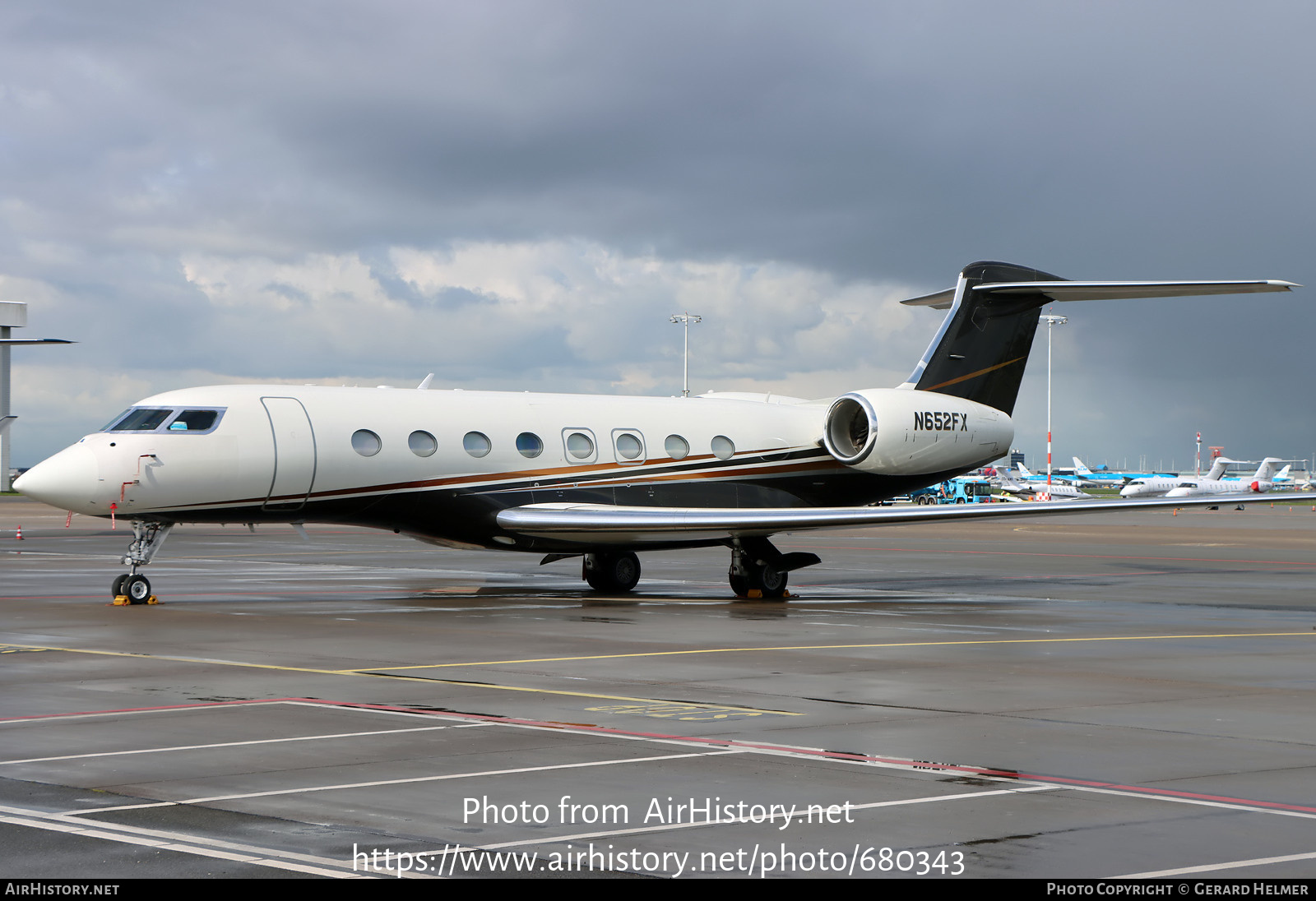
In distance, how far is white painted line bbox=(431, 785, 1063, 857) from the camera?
276 inches

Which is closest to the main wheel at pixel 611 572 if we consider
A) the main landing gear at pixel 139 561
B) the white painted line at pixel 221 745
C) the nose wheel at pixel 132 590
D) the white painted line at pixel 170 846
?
the main landing gear at pixel 139 561

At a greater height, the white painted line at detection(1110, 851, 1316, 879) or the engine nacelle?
the engine nacelle

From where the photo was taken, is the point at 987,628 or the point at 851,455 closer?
the point at 987,628

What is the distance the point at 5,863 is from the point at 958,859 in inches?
176

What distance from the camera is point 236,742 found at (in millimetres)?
9875

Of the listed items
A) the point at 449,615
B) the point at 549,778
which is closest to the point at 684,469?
the point at 449,615

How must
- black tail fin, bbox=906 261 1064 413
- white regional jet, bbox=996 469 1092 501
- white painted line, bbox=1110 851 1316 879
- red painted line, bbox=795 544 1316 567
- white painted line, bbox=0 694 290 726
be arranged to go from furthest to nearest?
white regional jet, bbox=996 469 1092 501, red painted line, bbox=795 544 1316 567, black tail fin, bbox=906 261 1064 413, white painted line, bbox=0 694 290 726, white painted line, bbox=1110 851 1316 879

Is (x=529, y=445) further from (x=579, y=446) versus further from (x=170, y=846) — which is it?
(x=170, y=846)

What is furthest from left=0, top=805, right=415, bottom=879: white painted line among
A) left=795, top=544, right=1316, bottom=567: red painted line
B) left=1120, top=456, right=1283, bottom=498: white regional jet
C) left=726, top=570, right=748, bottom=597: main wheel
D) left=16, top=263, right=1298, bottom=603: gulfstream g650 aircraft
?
left=1120, top=456, right=1283, bottom=498: white regional jet

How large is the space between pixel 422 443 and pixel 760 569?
6.37 m

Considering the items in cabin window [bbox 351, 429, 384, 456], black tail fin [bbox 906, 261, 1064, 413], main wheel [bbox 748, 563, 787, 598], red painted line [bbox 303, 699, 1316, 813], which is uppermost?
black tail fin [bbox 906, 261, 1064, 413]

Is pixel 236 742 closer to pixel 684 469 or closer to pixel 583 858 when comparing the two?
pixel 583 858

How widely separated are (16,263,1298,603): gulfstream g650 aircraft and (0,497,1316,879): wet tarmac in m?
1.46

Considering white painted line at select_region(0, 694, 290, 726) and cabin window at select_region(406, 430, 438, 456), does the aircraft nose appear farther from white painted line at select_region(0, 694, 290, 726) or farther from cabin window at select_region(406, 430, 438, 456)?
white painted line at select_region(0, 694, 290, 726)
